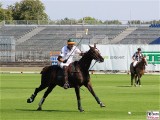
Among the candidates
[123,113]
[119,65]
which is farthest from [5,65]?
[123,113]

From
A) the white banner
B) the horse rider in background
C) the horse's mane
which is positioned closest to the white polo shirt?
the horse rider in background

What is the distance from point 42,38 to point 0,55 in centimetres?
1503

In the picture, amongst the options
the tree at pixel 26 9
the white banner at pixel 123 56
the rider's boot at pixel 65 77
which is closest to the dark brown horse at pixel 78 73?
the rider's boot at pixel 65 77

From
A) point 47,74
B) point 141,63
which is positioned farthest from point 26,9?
point 47,74

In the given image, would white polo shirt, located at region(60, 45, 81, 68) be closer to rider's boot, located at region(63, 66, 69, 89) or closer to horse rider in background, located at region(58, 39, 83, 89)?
horse rider in background, located at region(58, 39, 83, 89)

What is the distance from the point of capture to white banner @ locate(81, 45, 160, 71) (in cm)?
5894

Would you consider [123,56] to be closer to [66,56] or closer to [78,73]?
[66,56]

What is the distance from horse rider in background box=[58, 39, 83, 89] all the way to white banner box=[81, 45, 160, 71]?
38377mm

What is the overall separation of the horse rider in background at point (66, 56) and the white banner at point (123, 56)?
126ft

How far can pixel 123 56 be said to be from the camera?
60594mm

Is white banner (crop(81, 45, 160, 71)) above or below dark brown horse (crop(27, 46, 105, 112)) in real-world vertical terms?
below

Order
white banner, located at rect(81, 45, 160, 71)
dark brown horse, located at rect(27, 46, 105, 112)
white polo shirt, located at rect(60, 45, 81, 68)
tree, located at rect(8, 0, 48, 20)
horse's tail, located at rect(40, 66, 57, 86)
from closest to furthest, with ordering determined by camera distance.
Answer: dark brown horse, located at rect(27, 46, 105, 112) < white polo shirt, located at rect(60, 45, 81, 68) < horse's tail, located at rect(40, 66, 57, 86) < white banner, located at rect(81, 45, 160, 71) < tree, located at rect(8, 0, 48, 20)

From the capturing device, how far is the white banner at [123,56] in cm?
5894

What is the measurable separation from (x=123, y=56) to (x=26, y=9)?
86.5 meters
